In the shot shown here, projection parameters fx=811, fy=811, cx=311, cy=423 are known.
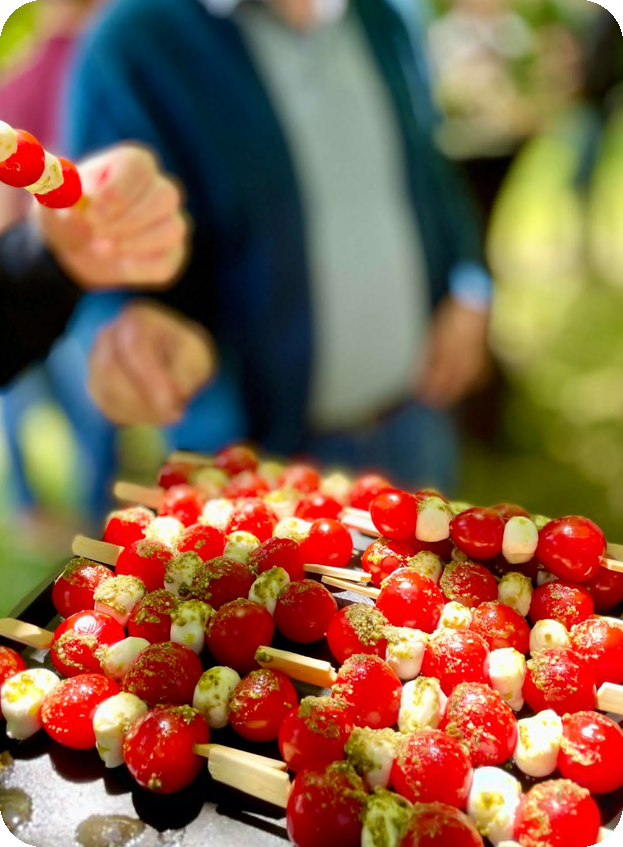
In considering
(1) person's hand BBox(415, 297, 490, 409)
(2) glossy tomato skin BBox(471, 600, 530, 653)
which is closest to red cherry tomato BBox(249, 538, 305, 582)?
(2) glossy tomato skin BBox(471, 600, 530, 653)

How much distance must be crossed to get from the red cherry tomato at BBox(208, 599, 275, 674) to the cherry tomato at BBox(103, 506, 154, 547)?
254 mm

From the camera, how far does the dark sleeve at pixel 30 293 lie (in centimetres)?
148

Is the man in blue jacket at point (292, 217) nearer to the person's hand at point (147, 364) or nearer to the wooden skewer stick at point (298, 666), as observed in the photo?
the person's hand at point (147, 364)

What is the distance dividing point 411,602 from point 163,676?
1.03ft

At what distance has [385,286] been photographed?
2.21 m

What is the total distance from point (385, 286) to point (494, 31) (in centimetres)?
87

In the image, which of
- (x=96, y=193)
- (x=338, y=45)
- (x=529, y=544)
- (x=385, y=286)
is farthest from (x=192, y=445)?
(x=529, y=544)

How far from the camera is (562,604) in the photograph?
104cm

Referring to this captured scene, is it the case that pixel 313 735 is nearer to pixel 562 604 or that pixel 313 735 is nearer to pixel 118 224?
pixel 562 604

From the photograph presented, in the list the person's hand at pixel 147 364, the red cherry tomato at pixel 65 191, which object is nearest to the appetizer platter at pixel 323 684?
the red cherry tomato at pixel 65 191

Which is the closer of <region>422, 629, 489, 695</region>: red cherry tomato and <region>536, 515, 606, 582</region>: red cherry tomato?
<region>422, 629, 489, 695</region>: red cherry tomato

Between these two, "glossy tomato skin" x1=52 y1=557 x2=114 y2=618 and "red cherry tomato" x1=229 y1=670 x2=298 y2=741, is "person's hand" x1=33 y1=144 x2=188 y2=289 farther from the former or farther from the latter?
"red cherry tomato" x1=229 y1=670 x2=298 y2=741

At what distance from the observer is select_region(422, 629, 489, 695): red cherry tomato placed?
0.95 meters

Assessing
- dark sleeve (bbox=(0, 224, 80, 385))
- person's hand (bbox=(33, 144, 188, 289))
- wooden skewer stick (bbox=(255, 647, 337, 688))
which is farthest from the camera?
dark sleeve (bbox=(0, 224, 80, 385))
